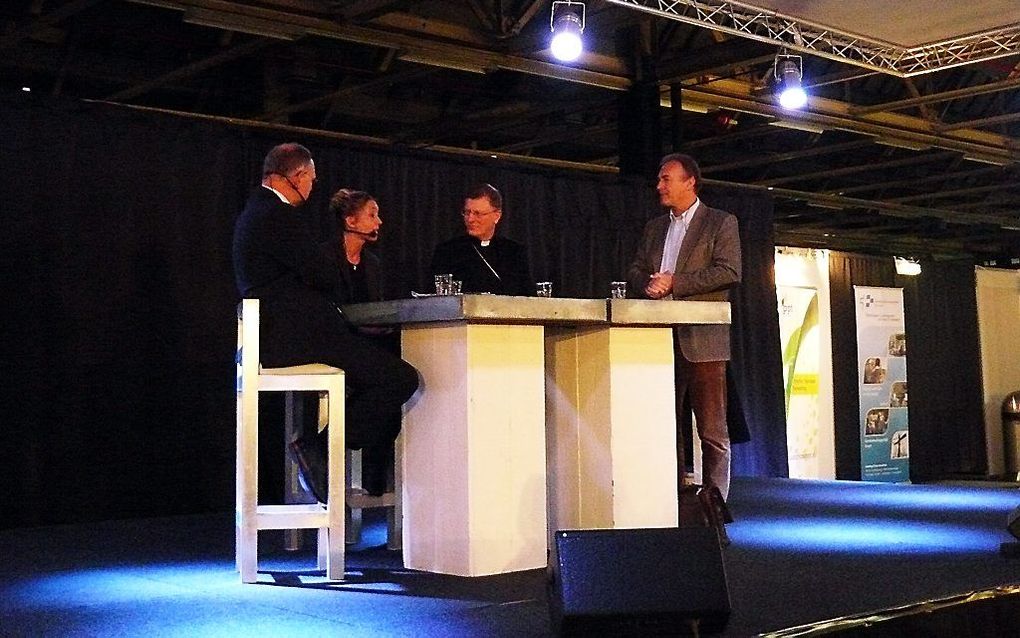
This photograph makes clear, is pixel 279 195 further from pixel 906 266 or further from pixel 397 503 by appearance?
pixel 906 266

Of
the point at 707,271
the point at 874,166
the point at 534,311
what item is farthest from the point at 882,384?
the point at 534,311

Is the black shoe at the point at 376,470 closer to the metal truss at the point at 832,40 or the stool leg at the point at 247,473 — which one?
the stool leg at the point at 247,473

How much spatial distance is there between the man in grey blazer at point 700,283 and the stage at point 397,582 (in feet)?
1.29

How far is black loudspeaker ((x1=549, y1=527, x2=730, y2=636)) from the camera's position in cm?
244

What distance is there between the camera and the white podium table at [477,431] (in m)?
3.42

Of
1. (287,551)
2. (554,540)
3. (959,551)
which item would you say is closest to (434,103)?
(287,551)

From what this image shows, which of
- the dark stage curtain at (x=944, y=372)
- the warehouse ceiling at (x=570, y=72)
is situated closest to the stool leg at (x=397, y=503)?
the warehouse ceiling at (x=570, y=72)

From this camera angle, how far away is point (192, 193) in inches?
227

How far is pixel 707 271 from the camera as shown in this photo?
4152mm

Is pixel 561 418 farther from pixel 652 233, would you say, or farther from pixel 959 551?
pixel 959 551

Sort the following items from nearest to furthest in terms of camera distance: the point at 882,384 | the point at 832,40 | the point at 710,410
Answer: the point at 710,410 → the point at 832,40 → the point at 882,384

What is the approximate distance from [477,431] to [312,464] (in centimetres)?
62

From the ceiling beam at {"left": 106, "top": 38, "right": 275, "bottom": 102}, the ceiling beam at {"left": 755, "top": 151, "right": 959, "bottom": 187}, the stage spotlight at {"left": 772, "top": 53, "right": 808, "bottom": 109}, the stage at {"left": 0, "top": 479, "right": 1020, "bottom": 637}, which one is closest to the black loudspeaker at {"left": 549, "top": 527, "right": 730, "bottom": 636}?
the stage at {"left": 0, "top": 479, "right": 1020, "bottom": 637}

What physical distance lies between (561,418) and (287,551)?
3.65 ft
